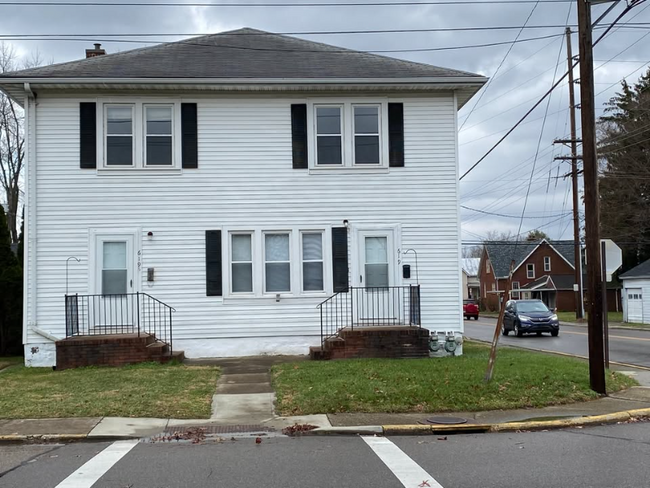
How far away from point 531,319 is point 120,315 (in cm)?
1898

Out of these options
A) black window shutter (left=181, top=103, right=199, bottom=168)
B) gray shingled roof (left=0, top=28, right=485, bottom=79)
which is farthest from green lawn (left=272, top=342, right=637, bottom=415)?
gray shingled roof (left=0, top=28, right=485, bottom=79)

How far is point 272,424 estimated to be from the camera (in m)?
8.82

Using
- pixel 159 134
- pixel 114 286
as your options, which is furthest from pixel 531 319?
pixel 114 286

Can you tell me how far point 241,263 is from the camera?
15.5 metres

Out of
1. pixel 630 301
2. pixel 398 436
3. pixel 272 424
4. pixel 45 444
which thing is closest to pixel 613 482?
pixel 398 436

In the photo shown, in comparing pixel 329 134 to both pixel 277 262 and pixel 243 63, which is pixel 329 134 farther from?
pixel 277 262

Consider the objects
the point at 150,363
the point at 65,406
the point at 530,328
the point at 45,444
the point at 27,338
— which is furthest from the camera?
the point at 530,328

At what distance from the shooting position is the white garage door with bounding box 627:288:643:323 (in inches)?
1549

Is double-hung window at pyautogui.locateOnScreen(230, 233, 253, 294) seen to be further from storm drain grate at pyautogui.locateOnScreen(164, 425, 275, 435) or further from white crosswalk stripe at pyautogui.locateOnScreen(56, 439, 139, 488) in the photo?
white crosswalk stripe at pyautogui.locateOnScreen(56, 439, 139, 488)

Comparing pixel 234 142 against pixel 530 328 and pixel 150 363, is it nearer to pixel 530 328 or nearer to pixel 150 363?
pixel 150 363

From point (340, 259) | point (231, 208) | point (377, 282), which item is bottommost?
point (377, 282)

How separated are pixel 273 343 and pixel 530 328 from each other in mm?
16196

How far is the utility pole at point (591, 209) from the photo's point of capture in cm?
1048

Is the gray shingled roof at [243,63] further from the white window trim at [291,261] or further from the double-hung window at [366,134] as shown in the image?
the white window trim at [291,261]
